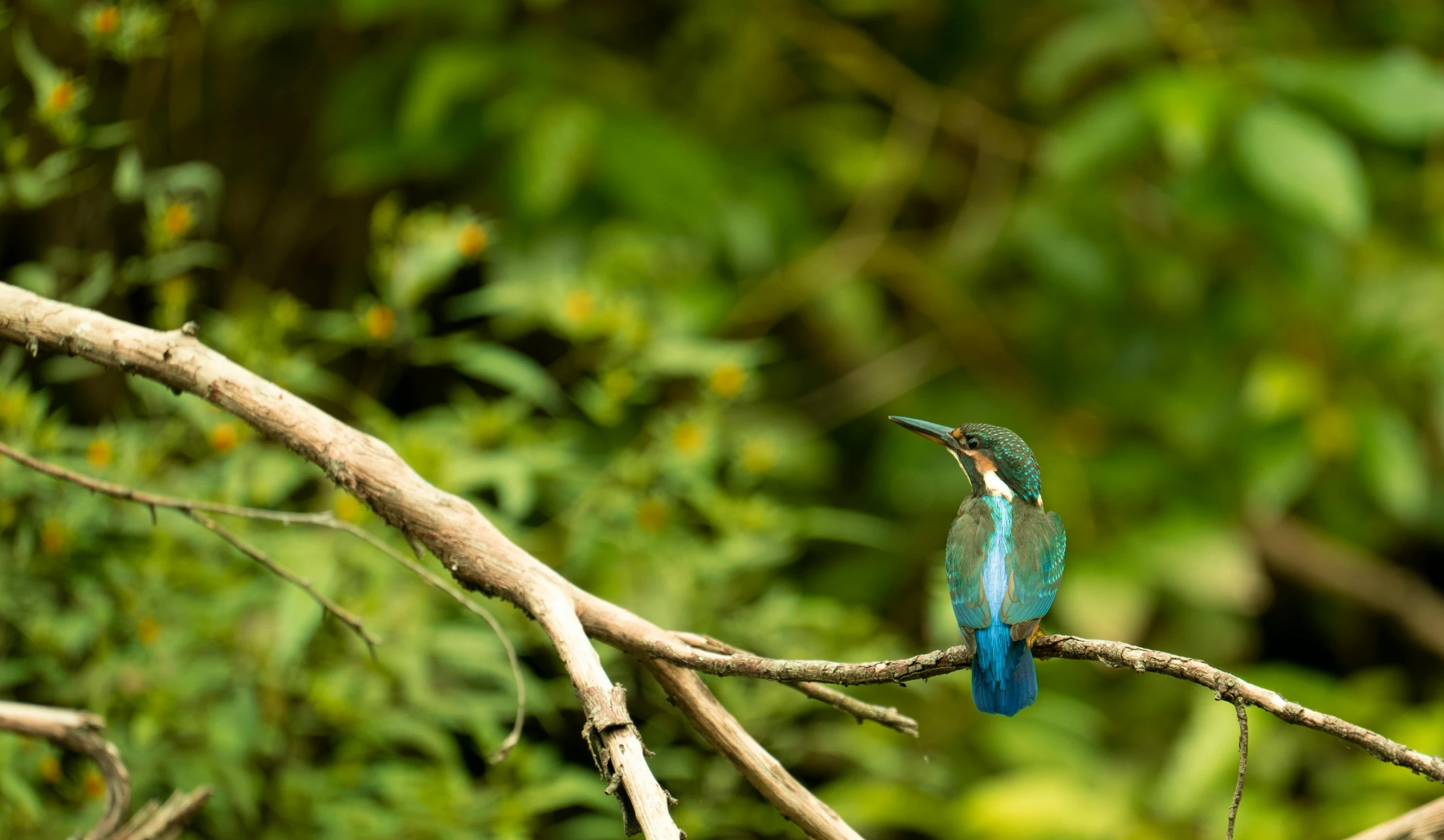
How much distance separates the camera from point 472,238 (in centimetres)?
222

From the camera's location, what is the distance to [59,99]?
6.06 ft

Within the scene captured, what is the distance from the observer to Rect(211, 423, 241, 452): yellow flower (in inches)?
78.5

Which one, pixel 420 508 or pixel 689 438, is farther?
pixel 689 438

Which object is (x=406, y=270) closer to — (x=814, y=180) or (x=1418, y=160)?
(x=814, y=180)

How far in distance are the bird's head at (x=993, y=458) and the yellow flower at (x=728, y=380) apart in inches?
28.4

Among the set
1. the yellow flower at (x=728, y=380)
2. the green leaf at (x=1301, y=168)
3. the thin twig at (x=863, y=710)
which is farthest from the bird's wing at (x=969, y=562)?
the green leaf at (x=1301, y=168)

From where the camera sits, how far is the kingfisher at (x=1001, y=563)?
1.22 metres

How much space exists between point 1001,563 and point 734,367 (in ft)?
3.72

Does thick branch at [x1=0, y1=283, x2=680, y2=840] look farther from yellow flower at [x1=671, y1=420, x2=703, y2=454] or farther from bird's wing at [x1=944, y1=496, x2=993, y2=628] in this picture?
yellow flower at [x1=671, y1=420, x2=703, y2=454]

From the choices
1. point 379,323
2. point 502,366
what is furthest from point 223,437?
point 502,366

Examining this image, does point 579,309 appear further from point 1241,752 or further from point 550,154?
point 1241,752

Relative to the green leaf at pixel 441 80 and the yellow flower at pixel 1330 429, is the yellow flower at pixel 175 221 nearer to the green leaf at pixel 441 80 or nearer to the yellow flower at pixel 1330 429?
the green leaf at pixel 441 80

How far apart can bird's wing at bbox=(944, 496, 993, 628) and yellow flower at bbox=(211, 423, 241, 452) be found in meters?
1.28

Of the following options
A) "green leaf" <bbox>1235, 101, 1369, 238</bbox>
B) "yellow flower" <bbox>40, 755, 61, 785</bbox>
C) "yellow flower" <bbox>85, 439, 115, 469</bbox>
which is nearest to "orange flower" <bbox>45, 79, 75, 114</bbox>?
"yellow flower" <bbox>85, 439, 115, 469</bbox>
